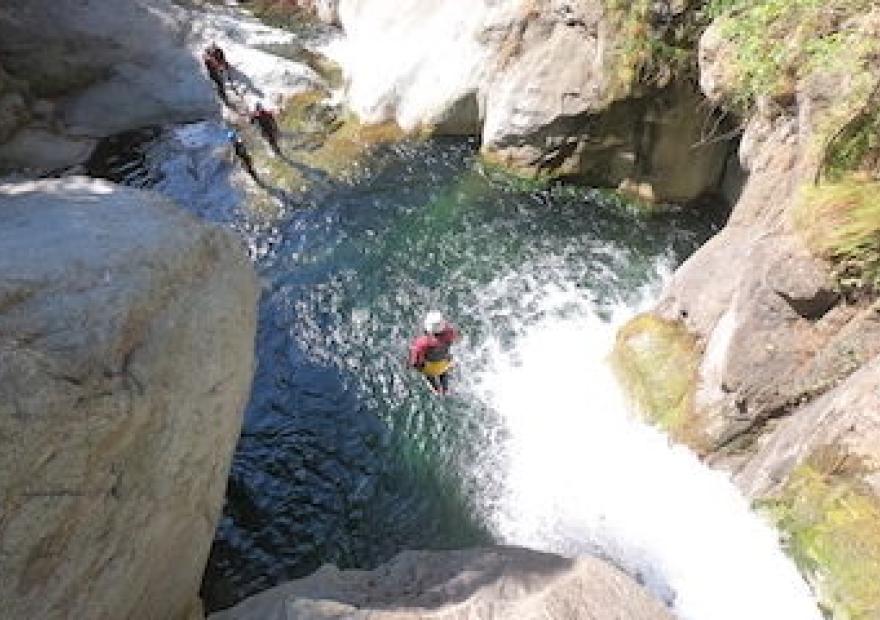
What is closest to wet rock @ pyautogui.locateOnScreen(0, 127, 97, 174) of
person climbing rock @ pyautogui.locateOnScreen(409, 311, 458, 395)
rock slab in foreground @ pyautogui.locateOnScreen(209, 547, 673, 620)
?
person climbing rock @ pyautogui.locateOnScreen(409, 311, 458, 395)

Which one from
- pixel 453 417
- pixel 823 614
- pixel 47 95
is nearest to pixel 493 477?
pixel 453 417

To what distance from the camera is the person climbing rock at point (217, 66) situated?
21875mm

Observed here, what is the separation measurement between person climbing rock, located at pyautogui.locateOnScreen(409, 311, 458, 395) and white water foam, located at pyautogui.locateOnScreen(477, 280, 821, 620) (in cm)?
101

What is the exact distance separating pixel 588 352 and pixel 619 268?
7.63ft

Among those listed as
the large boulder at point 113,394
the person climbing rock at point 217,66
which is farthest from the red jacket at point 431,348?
the person climbing rock at point 217,66

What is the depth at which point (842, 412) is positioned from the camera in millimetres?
8984

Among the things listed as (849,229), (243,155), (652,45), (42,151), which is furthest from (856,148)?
(42,151)

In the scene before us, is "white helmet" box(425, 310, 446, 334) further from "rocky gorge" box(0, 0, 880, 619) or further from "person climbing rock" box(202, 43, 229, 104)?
"person climbing rock" box(202, 43, 229, 104)

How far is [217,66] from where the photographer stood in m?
22.1

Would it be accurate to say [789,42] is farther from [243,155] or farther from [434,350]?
[243,155]

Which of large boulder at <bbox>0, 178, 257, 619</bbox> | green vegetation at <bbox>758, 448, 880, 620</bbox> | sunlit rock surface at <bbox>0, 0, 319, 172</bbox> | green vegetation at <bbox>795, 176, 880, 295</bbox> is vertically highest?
green vegetation at <bbox>795, 176, 880, 295</bbox>

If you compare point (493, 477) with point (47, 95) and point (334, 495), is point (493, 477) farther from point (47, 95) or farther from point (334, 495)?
point (47, 95)

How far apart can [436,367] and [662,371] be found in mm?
3226

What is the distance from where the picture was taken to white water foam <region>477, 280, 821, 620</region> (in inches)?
384
